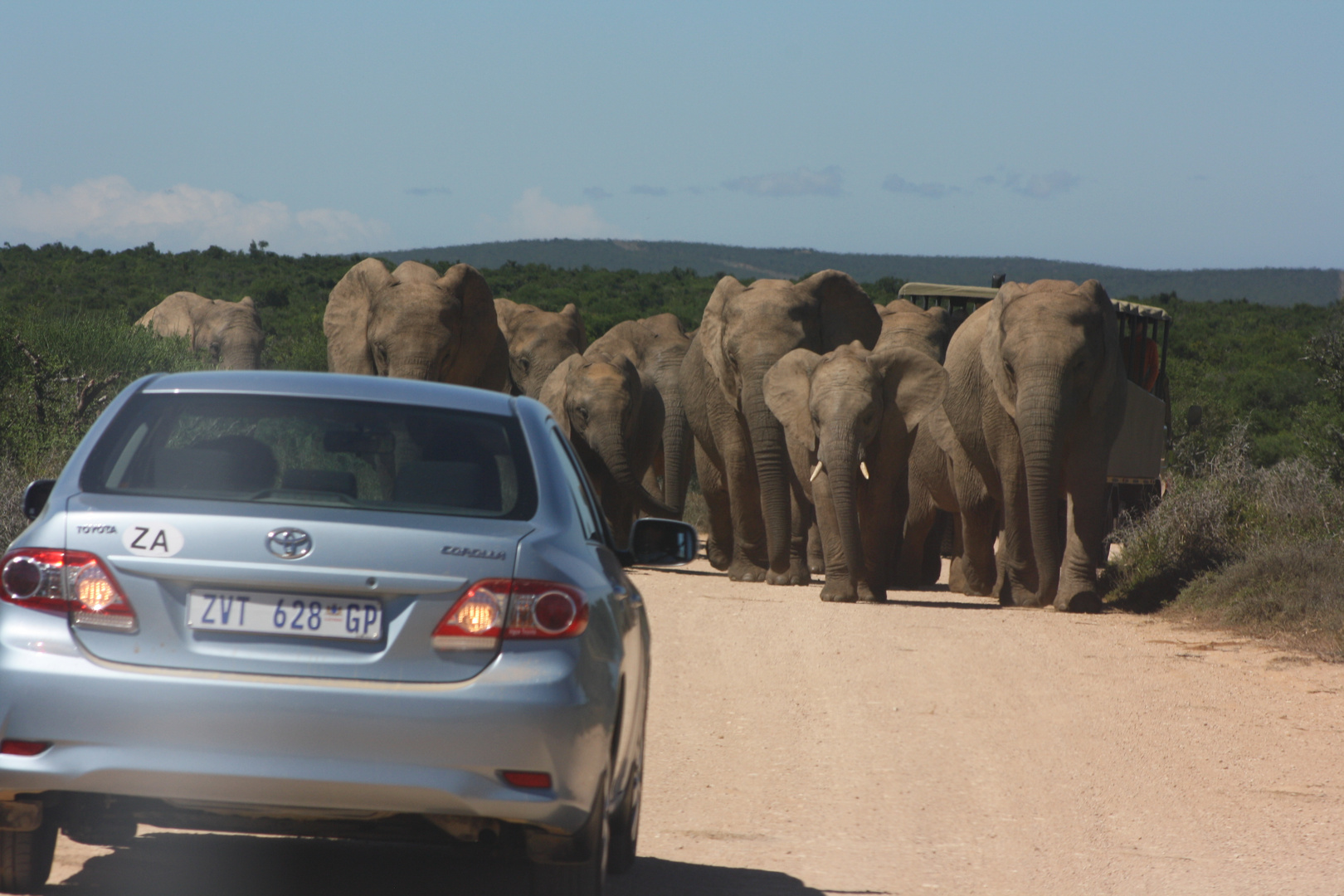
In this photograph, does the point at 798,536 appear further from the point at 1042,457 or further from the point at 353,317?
the point at 353,317

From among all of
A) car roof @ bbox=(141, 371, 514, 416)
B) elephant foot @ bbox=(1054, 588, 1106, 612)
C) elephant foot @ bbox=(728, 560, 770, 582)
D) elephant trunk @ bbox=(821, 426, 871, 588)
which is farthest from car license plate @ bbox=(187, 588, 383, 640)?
elephant foot @ bbox=(728, 560, 770, 582)

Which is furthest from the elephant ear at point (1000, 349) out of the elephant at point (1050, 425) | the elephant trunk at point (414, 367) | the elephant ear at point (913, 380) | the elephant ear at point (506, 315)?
the elephant ear at point (506, 315)

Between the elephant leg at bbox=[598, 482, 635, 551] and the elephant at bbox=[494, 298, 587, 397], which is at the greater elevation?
the elephant at bbox=[494, 298, 587, 397]

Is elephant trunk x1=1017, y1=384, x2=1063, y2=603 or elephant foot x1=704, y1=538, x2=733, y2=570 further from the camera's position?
elephant foot x1=704, y1=538, x2=733, y2=570

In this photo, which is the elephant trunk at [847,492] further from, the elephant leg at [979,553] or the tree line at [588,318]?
the tree line at [588,318]

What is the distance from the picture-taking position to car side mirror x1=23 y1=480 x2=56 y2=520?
17.6ft

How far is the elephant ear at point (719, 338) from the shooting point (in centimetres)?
1914

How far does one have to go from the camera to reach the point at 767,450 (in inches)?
722

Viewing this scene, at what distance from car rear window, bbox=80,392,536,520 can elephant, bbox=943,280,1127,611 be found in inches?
405

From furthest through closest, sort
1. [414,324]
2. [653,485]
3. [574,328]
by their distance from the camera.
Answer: [574,328] → [653,485] → [414,324]

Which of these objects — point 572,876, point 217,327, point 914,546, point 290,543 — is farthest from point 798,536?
point 217,327

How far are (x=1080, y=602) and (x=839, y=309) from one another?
5.11 metres

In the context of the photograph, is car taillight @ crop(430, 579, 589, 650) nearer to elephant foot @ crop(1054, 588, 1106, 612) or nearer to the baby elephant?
the baby elephant

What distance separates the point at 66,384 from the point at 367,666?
1670 cm
